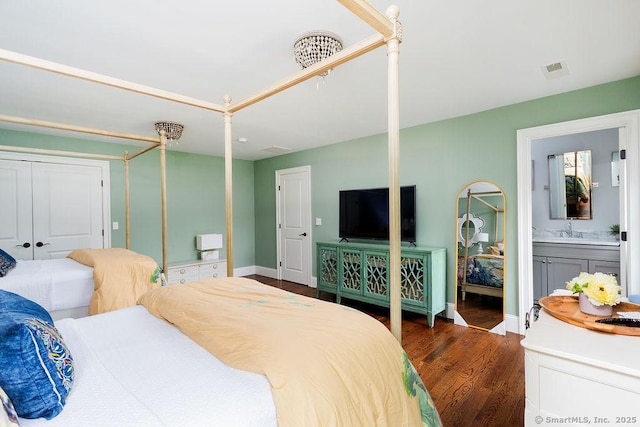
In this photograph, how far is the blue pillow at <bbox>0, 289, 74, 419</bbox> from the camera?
0.78 m

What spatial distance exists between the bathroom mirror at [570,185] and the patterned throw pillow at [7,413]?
510 centimetres

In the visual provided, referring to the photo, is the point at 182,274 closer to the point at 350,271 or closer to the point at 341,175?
the point at 350,271

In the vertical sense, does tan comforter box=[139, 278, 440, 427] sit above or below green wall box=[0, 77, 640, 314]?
below

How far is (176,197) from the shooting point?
16.8 ft

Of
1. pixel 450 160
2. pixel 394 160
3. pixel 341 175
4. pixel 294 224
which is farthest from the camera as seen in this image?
pixel 294 224

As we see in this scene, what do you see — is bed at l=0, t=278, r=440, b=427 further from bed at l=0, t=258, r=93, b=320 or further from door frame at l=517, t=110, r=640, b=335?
door frame at l=517, t=110, r=640, b=335

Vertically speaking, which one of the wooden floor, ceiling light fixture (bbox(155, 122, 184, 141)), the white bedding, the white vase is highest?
ceiling light fixture (bbox(155, 122, 184, 141))

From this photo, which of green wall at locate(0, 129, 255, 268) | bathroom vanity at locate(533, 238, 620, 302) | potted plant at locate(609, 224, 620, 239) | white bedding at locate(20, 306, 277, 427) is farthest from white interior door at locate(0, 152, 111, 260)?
potted plant at locate(609, 224, 620, 239)

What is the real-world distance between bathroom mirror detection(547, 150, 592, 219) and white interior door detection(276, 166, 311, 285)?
137 inches

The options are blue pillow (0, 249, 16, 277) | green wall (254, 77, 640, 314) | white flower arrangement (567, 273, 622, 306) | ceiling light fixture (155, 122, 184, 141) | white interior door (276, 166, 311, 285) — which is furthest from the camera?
white interior door (276, 166, 311, 285)

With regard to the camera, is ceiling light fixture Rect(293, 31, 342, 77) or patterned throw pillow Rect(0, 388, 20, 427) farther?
ceiling light fixture Rect(293, 31, 342, 77)

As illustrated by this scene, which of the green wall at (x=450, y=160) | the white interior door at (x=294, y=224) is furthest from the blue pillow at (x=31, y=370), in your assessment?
the white interior door at (x=294, y=224)

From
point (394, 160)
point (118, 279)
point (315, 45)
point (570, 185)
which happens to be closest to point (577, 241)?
point (570, 185)

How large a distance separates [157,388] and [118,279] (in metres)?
2.25
